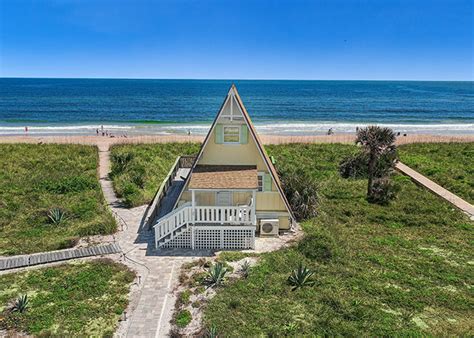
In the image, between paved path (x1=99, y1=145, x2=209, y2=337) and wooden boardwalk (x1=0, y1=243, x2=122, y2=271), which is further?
wooden boardwalk (x1=0, y1=243, x2=122, y2=271)

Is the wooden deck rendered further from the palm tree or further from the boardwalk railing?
the palm tree

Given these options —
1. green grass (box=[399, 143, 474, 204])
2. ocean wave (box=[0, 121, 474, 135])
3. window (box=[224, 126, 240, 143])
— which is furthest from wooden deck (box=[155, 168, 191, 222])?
ocean wave (box=[0, 121, 474, 135])

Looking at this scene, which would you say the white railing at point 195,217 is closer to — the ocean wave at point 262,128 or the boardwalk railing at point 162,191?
the boardwalk railing at point 162,191

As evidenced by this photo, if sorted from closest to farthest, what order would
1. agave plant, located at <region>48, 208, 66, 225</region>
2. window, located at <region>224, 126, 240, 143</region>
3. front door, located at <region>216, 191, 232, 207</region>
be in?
front door, located at <region>216, 191, 232, 207</region> < window, located at <region>224, 126, 240, 143</region> < agave plant, located at <region>48, 208, 66, 225</region>

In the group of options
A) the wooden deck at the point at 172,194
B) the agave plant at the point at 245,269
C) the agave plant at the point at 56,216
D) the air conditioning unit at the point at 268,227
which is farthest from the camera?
the wooden deck at the point at 172,194

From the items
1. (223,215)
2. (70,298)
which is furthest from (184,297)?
(223,215)

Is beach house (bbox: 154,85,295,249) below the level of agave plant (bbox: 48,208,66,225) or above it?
above

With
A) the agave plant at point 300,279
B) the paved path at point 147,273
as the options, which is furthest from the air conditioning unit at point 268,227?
the agave plant at point 300,279

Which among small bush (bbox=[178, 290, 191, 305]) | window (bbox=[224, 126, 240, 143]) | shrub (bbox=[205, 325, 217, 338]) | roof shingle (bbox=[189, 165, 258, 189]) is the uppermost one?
window (bbox=[224, 126, 240, 143])
